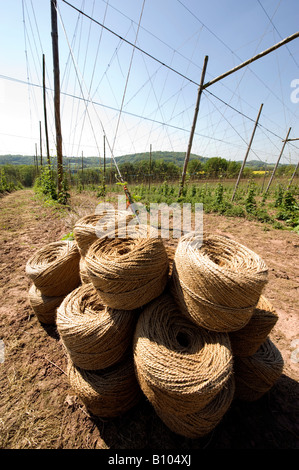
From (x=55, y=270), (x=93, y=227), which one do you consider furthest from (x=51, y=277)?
(x=93, y=227)

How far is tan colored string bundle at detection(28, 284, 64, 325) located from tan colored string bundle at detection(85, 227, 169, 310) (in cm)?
129

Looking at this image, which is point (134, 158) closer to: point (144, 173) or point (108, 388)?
point (144, 173)

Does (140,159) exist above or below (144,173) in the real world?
above

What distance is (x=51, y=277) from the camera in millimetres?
2176

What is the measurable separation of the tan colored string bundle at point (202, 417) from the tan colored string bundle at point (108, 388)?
1.13ft

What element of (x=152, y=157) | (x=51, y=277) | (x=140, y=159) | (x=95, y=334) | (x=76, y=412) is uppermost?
(x=152, y=157)

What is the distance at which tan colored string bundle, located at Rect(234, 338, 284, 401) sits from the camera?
1550mm

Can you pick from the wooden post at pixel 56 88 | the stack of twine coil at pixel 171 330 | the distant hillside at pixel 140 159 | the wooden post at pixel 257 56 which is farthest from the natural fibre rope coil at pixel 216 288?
the wooden post at pixel 56 88

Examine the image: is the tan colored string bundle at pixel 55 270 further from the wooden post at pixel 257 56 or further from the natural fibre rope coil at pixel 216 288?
the wooden post at pixel 257 56

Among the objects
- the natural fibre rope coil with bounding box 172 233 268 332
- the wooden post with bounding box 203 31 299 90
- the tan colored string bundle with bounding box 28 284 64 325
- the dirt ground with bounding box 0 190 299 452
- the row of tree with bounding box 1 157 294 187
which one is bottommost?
the dirt ground with bounding box 0 190 299 452

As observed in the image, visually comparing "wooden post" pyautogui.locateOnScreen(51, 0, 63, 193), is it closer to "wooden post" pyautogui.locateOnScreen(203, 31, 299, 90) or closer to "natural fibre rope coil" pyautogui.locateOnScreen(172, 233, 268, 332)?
"wooden post" pyautogui.locateOnScreen(203, 31, 299, 90)

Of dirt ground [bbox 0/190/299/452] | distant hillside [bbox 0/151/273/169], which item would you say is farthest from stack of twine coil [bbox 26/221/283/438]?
distant hillside [bbox 0/151/273/169]

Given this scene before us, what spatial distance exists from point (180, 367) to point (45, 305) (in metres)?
1.89

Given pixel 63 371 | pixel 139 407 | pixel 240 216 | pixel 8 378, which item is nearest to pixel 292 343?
pixel 139 407
